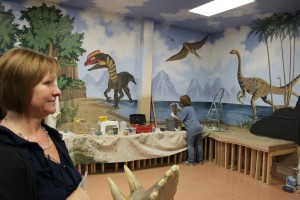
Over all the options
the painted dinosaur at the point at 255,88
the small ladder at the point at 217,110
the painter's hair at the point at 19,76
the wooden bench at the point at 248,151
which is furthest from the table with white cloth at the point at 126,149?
the painter's hair at the point at 19,76

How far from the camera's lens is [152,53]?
217 inches

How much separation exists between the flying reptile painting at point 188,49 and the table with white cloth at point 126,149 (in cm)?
199

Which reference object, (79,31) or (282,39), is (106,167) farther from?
(282,39)

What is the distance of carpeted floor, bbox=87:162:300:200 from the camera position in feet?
11.4

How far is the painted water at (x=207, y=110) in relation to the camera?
17.0 ft

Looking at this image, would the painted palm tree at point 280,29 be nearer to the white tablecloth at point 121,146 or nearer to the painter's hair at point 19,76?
the white tablecloth at point 121,146

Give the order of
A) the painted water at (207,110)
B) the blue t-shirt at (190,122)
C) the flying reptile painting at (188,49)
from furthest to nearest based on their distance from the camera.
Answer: the flying reptile painting at (188,49), the painted water at (207,110), the blue t-shirt at (190,122)

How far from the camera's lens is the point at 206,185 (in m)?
3.87

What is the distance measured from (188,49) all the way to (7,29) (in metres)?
3.94

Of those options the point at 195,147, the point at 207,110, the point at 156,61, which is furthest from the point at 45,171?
the point at 207,110

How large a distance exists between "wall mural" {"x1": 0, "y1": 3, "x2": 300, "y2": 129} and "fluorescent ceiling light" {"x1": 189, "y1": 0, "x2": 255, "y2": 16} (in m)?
1.11


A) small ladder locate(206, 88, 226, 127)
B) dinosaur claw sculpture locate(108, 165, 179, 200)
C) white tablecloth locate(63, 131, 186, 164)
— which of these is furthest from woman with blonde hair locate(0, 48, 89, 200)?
small ladder locate(206, 88, 226, 127)

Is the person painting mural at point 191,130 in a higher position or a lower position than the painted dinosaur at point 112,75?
lower

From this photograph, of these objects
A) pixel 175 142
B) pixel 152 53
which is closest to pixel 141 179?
pixel 175 142
